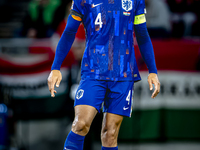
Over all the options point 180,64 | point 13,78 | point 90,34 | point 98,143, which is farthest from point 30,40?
point 90,34

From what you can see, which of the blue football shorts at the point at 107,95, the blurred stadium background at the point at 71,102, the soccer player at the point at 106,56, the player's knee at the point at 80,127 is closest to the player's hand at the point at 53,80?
the soccer player at the point at 106,56

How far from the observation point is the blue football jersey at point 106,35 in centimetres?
229

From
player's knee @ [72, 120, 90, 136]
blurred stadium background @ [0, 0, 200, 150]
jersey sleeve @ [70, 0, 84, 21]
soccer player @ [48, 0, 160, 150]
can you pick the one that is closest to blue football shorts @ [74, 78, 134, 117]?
soccer player @ [48, 0, 160, 150]

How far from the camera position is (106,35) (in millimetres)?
2297

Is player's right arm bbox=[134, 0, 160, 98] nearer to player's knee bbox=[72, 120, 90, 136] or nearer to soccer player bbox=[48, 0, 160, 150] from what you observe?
soccer player bbox=[48, 0, 160, 150]

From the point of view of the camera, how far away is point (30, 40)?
15.8 feet

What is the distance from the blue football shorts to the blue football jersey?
48 mm

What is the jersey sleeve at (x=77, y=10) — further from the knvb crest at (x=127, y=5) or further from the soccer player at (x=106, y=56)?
the knvb crest at (x=127, y=5)

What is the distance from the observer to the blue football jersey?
229cm

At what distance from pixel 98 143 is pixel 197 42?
2037 millimetres

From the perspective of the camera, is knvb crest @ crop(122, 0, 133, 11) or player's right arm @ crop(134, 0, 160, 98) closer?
knvb crest @ crop(122, 0, 133, 11)

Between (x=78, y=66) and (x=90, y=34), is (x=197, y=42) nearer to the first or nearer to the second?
(x=78, y=66)

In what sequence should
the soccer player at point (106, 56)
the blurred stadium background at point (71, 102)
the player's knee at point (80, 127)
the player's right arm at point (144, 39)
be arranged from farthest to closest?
the blurred stadium background at point (71, 102) → the player's right arm at point (144, 39) → the soccer player at point (106, 56) → the player's knee at point (80, 127)

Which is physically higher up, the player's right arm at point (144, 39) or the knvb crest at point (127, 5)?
the knvb crest at point (127, 5)
